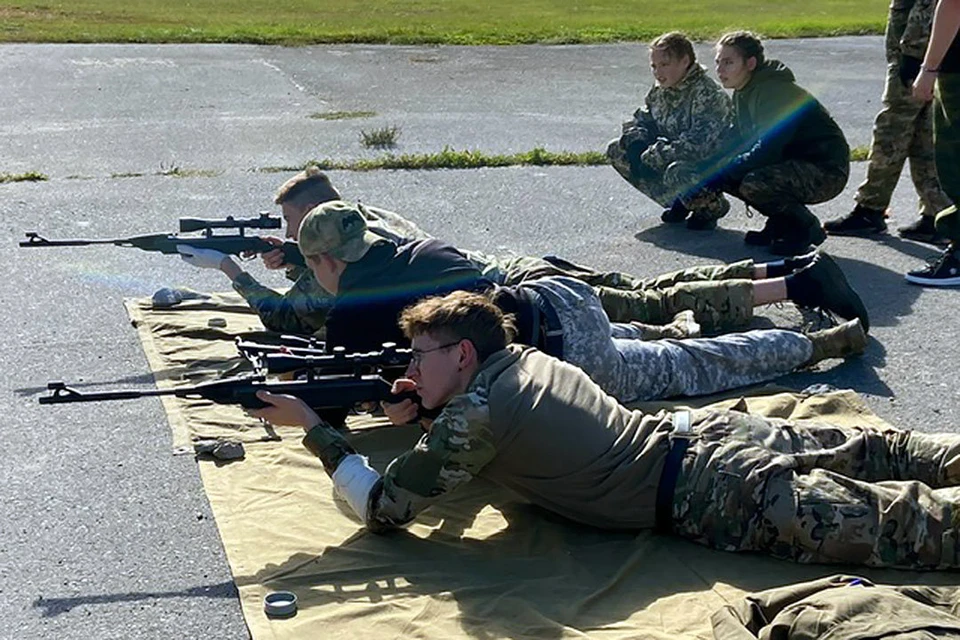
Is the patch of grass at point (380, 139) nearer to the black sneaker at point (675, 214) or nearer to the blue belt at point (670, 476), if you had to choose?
the black sneaker at point (675, 214)

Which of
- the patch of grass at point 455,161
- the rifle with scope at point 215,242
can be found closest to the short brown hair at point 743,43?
the patch of grass at point 455,161

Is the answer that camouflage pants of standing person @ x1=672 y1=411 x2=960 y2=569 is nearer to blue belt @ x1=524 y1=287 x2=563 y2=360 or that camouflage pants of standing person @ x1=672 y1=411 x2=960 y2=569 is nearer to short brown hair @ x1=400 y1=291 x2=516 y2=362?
short brown hair @ x1=400 y1=291 x2=516 y2=362

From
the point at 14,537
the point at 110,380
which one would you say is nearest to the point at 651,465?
the point at 14,537

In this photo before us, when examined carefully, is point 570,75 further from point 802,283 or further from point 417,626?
point 417,626

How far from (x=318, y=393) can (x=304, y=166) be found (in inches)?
267

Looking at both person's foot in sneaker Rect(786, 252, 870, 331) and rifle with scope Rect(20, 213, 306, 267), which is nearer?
person's foot in sneaker Rect(786, 252, 870, 331)

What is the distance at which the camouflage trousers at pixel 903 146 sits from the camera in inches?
367

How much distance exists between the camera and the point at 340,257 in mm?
5824

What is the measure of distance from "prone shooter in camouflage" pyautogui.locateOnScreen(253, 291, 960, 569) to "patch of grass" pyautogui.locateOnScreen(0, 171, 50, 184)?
6.78 metres

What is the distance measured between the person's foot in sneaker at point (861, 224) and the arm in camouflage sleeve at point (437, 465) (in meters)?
5.65

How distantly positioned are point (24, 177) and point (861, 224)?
6614mm

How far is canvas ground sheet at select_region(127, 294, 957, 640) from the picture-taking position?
4.41m

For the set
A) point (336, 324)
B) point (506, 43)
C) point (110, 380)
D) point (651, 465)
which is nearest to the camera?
point (651, 465)

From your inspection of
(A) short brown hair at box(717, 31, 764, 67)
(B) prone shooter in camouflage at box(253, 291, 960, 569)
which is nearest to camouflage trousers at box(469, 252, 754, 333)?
(B) prone shooter in camouflage at box(253, 291, 960, 569)
